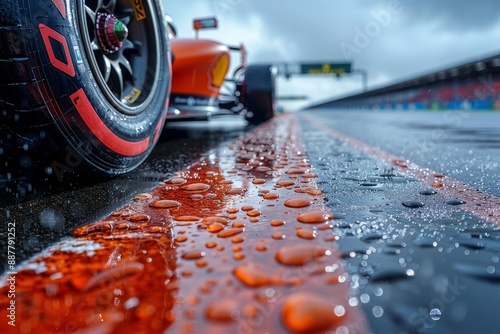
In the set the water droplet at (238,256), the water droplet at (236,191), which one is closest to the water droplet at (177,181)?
the water droplet at (236,191)

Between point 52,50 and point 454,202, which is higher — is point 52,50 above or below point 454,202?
above

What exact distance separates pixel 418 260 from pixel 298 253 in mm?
271

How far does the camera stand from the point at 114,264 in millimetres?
813

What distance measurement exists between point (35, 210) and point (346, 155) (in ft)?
6.57

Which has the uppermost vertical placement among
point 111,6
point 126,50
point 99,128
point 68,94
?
point 111,6

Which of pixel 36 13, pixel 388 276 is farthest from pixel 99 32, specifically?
pixel 388 276

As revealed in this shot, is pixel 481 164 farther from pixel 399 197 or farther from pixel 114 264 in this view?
pixel 114 264

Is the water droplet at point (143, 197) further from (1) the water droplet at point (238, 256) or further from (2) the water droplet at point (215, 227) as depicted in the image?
(1) the water droplet at point (238, 256)

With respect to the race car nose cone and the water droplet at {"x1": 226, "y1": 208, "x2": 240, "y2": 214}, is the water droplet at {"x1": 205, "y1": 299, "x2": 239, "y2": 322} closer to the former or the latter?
the water droplet at {"x1": 226, "y1": 208, "x2": 240, "y2": 214}

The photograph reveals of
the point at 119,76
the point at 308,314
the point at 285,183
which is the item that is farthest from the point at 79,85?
the point at 308,314

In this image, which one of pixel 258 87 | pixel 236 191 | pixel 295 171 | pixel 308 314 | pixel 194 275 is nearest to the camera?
pixel 308 314

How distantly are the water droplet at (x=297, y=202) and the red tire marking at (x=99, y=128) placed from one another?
78cm

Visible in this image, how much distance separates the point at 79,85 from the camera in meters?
1.29

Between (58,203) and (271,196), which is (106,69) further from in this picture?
(271,196)
